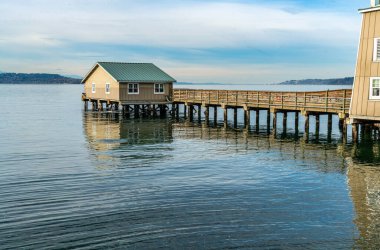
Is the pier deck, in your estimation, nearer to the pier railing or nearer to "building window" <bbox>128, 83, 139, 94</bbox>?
the pier railing

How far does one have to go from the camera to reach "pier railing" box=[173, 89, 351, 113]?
35.4 metres

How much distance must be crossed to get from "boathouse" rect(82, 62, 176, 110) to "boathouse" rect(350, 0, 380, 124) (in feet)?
101

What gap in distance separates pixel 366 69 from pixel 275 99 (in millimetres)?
12698

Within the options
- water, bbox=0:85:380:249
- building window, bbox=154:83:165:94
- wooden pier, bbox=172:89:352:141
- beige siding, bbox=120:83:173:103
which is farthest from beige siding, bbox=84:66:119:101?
water, bbox=0:85:380:249

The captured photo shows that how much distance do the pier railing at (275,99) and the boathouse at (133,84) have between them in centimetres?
212

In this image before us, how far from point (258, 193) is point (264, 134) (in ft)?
70.7

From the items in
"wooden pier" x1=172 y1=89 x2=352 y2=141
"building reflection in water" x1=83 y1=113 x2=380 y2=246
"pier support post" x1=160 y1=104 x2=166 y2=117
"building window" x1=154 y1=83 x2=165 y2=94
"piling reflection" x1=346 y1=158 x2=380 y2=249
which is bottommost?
"piling reflection" x1=346 y1=158 x2=380 y2=249

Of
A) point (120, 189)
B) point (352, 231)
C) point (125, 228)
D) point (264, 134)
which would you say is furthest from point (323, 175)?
point (264, 134)

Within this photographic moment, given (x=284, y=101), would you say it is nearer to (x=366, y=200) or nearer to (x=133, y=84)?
(x=133, y=84)

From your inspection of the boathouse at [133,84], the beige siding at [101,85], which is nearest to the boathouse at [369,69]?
the boathouse at [133,84]

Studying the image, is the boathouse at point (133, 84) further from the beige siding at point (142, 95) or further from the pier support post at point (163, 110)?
the pier support post at point (163, 110)

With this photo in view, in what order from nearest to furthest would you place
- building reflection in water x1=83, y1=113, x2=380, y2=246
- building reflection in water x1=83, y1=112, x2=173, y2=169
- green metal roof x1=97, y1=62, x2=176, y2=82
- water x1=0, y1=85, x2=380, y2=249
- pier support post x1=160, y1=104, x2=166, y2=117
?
water x1=0, y1=85, x2=380, y2=249, building reflection in water x1=83, y1=113, x2=380, y2=246, building reflection in water x1=83, y1=112, x2=173, y2=169, green metal roof x1=97, y1=62, x2=176, y2=82, pier support post x1=160, y1=104, x2=166, y2=117

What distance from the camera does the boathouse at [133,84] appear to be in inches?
2213

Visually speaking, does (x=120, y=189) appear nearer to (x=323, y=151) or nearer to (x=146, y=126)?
(x=323, y=151)
